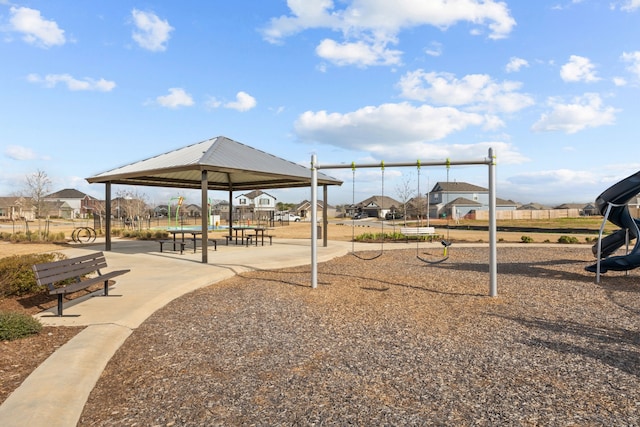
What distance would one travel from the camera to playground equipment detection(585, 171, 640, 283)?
31.7ft

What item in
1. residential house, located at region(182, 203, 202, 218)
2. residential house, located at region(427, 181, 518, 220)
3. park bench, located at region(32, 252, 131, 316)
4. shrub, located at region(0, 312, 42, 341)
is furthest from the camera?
residential house, located at region(427, 181, 518, 220)

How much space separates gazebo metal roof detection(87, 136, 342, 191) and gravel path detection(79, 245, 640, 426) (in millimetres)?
4934

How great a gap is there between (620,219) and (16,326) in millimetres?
12538

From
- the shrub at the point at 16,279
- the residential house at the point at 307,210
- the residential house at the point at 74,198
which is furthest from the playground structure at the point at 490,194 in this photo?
the residential house at the point at 74,198

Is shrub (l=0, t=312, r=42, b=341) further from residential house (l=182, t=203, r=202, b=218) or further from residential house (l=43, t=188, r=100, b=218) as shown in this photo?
residential house (l=43, t=188, r=100, b=218)

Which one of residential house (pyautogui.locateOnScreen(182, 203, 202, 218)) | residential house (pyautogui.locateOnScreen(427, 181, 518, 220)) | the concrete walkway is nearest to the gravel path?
the concrete walkway

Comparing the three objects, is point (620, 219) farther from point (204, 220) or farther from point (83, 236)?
point (83, 236)

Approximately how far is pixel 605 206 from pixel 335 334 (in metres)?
8.23

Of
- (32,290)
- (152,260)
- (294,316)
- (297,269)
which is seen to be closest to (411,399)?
(294,316)

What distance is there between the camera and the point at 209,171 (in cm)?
1389

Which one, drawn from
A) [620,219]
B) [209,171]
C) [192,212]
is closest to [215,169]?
[209,171]

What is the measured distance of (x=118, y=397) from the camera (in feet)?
12.8

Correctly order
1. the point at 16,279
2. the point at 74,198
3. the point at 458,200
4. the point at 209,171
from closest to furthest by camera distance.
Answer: the point at 16,279 < the point at 209,171 < the point at 458,200 < the point at 74,198

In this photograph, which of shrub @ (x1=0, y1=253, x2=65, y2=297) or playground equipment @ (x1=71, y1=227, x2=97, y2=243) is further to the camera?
playground equipment @ (x1=71, y1=227, x2=97, y2=243)
